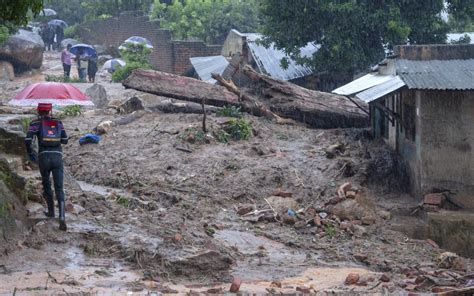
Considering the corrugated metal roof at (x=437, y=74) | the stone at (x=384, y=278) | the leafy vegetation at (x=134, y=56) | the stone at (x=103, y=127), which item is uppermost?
the corrugated metal roof at (x=437, y=74)

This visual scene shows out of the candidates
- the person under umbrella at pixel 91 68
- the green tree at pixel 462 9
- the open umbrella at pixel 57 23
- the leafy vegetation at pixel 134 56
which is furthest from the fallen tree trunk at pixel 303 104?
the open umbrella at pixel 57 23

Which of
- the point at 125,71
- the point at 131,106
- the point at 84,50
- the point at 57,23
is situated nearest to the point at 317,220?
the point at 131,106

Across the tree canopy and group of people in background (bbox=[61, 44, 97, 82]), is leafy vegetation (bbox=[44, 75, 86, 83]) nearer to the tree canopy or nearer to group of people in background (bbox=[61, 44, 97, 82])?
group of people in background (bbox=[61, 44, 97, 82])

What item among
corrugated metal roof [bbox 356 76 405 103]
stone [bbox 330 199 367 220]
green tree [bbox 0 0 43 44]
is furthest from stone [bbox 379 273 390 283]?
green tree [bbox 0 0 43 44]

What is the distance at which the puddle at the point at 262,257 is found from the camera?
10.6 meters

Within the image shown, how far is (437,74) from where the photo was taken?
14.6 m

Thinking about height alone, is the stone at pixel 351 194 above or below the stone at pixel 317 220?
above

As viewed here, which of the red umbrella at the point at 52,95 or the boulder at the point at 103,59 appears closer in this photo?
the red umbrella at the point at 52,95

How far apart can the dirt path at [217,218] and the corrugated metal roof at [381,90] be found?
5.62ft

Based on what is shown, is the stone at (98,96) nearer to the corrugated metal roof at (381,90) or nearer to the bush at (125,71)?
the bush at (125,71)

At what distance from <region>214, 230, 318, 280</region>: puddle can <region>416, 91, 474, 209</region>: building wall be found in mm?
3972

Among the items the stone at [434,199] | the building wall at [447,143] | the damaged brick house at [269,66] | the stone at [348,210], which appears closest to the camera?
the stone at [348,210]

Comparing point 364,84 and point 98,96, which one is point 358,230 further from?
point 98,96

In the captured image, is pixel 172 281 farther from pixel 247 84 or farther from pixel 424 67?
pixel 247 84
